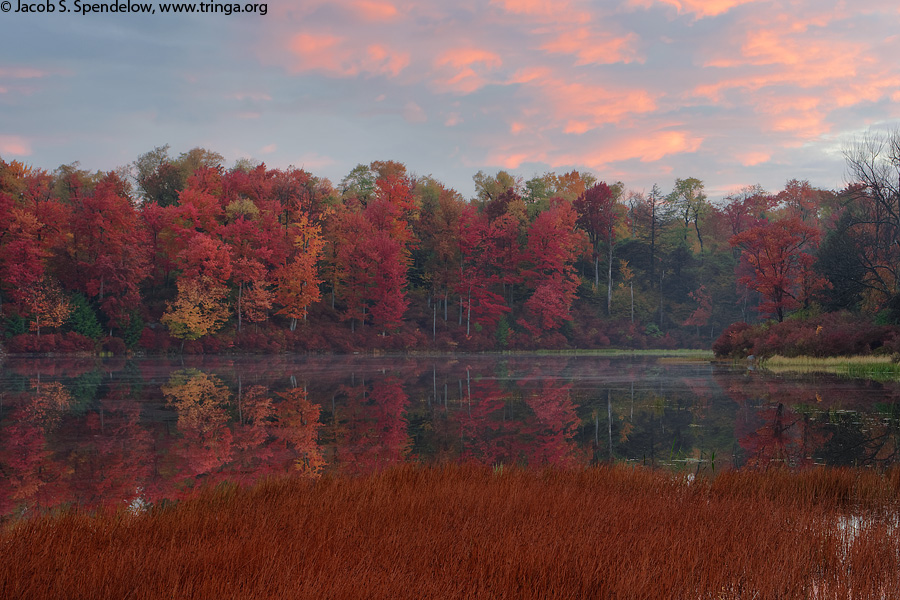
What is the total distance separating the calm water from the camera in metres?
10.6

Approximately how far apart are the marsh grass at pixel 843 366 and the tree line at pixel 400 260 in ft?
12.5

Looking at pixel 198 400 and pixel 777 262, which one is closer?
pixel 198 400

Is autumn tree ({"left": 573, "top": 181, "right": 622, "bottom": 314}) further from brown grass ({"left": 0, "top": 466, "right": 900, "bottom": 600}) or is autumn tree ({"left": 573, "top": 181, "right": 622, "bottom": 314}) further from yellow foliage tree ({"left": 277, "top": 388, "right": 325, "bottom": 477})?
brown grass ({"left": 0, "top": 466, "right": 900, "bottom": 600})

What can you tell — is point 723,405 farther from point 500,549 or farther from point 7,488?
point 7,488

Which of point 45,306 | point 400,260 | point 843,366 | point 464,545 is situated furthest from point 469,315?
point 464,545

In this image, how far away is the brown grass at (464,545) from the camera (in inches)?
187

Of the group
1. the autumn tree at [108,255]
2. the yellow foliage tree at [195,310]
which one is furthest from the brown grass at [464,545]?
the autumn tree at [108,255]

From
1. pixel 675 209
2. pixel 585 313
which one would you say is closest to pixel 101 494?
pixel 585 313

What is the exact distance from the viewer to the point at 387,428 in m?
15.1

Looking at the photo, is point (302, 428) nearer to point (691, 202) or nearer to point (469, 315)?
point (469, 315)

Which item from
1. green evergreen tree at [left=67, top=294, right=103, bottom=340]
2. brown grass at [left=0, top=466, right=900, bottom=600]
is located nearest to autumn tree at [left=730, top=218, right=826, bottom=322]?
brown grass at [left=0, top=466, right=900, bottom=600]

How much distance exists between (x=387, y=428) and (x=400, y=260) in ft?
163

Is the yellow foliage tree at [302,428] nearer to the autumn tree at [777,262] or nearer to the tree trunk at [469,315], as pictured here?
the autumn tree at [777,262]

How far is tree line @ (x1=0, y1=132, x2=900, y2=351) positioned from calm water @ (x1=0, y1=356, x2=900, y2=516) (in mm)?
19896
